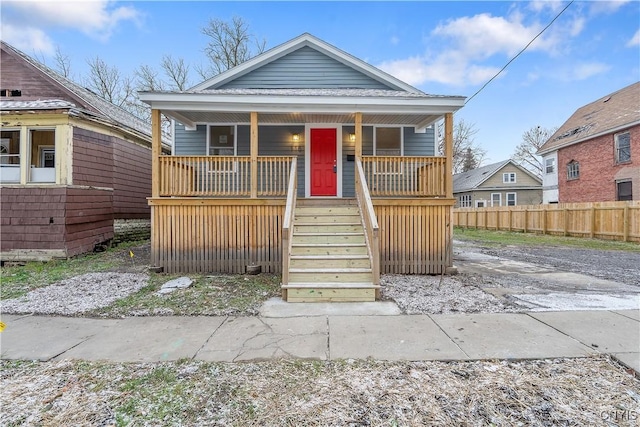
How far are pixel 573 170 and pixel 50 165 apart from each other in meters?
25.4

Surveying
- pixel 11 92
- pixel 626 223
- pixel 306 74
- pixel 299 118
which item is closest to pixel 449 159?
pixel 299 118

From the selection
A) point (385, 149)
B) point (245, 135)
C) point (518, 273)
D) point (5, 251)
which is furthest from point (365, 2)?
point (5, 251)

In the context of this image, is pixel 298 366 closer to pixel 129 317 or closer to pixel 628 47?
pixel 129 317

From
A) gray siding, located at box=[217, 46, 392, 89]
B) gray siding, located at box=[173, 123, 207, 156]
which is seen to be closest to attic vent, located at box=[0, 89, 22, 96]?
gray siding, located at box=[173, 123, 207, 156]

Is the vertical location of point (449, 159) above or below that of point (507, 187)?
below

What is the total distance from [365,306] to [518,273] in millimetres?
A: 4209

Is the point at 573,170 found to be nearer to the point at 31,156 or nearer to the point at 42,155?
the point at 42,155

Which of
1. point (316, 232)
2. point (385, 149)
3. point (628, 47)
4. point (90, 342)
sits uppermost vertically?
point (628, 47)

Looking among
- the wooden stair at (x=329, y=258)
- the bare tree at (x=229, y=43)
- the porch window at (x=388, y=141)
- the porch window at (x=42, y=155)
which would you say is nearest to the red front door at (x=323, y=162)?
the porch window at (x=388, y=141)

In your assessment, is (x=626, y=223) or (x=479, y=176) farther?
(x=479, y=176)

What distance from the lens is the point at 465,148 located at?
110ft

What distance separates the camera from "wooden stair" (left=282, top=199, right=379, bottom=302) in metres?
4.73

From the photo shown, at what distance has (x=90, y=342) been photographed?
3324mm

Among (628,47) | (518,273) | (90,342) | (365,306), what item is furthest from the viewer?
(628,47)
